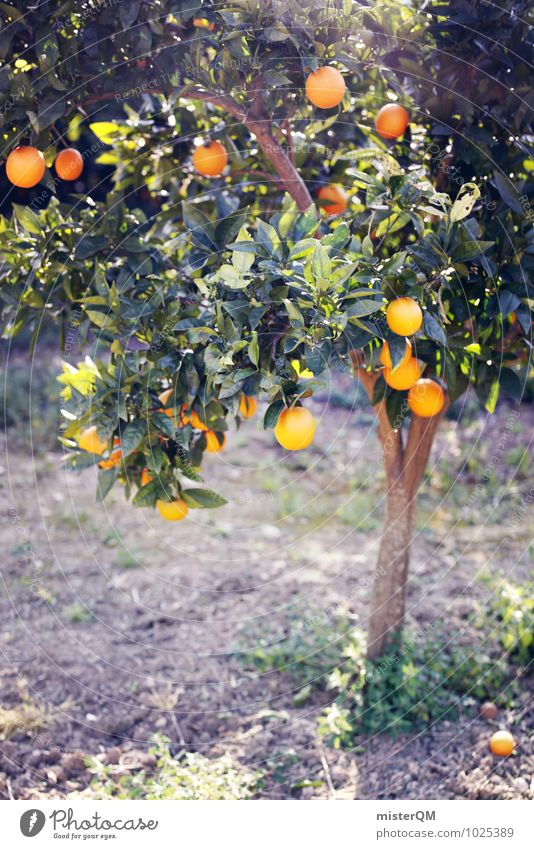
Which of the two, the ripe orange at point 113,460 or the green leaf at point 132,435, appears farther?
the ripe orange at point 113,460

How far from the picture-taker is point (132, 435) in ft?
6.01

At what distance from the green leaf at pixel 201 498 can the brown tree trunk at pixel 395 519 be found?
76cm

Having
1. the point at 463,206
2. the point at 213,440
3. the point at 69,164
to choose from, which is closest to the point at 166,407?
the point at 213,440

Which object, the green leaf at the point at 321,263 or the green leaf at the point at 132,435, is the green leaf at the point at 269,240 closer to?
the green leaf at the point at 321,263

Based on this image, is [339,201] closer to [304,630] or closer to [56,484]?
[304,630]

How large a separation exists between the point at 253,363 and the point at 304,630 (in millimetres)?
1752

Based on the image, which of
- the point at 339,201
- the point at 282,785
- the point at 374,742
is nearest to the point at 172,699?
the point at 282,785

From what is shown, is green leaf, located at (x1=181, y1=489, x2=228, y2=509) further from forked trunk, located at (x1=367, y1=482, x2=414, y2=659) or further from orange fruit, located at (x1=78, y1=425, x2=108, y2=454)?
forked trunk, located at (x1=367, y1=482, x2=414, y2=659)

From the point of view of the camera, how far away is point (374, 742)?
100 inches

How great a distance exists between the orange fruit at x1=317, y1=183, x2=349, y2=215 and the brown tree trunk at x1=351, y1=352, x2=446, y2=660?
55cm

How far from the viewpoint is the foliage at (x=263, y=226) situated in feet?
5.52

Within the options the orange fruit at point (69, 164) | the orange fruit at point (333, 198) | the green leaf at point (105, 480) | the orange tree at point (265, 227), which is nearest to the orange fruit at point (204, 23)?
the orange tree at point (265, 227)

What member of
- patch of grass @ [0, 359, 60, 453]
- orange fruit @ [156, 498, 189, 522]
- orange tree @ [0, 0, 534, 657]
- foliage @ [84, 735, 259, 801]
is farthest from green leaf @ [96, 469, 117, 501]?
patch of grass @ [0, 359, 60, 453]

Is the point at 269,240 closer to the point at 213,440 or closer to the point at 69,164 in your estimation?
the point at 213,440
